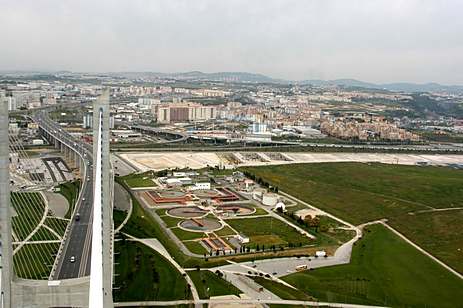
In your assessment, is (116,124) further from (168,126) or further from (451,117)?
(451,117)

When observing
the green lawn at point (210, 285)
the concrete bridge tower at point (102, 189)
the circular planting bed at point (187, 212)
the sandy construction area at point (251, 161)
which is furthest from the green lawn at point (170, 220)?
the concrete bridge tower at point (102, 189)

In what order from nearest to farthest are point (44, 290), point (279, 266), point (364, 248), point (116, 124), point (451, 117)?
point (44, 290) → point (279, 266) → point (364, 248) → point (116, 124) → point (451, 117)

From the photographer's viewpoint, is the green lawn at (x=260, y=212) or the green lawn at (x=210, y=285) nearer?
the green lawn at (x=210, y=285)

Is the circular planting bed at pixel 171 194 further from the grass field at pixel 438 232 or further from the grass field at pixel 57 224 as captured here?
the grass field at pixel 438 232

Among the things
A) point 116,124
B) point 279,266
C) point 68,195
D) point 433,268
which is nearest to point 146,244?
point 279,266

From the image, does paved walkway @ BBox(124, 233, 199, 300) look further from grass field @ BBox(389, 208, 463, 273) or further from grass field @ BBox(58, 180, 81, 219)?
grass field @ BBox(389, 208, 463, 273)

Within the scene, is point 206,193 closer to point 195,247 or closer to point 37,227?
point 195,247
